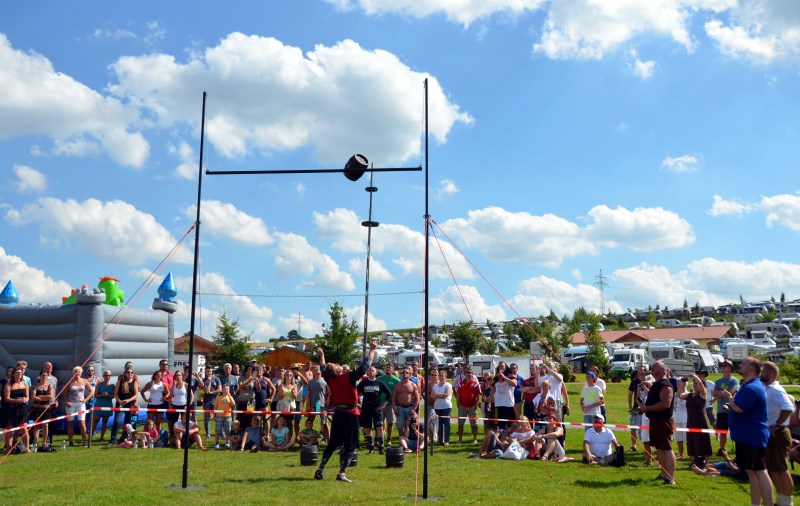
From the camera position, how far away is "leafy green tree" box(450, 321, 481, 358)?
54906mm

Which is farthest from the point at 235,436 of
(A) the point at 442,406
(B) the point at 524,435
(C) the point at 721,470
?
(C) the point at 721,470

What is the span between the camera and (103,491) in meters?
8.96

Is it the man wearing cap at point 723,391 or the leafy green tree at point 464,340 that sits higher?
the leafy green tree at point 464,340

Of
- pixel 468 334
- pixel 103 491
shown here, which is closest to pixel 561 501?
pixel 103 491

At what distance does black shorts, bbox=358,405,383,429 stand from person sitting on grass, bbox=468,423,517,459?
5.97ft

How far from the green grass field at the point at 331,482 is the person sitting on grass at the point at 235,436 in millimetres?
1007

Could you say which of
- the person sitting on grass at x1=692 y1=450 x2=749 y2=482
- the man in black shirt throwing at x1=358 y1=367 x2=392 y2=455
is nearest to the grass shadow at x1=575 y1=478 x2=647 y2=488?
the person sitting on grass at x1=692 y1=450 x2=749 y2=482

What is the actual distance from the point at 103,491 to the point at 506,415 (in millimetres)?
7934

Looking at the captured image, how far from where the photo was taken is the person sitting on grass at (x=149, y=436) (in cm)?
1415

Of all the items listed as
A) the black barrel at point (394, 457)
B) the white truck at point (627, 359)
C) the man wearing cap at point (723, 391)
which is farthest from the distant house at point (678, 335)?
the black barrel at point (394, 457)

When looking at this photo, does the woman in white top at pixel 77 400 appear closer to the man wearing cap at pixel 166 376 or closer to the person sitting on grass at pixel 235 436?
the man wearing cap at pixel 166 376

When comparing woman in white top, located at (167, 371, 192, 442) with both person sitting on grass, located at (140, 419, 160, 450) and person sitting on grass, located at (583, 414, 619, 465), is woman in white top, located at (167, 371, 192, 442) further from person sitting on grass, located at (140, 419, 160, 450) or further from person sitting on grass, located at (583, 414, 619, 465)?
person sitting on grass, located at (583, 414, 619, 465)

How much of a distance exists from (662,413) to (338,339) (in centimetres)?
2699

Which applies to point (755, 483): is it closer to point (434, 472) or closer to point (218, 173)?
point (434, 472)
